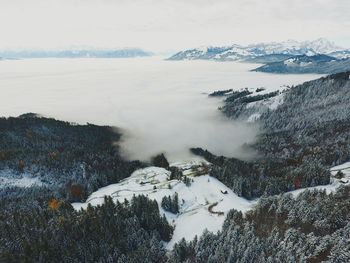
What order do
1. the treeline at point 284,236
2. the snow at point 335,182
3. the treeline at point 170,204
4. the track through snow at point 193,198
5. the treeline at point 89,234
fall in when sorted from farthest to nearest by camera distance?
1. the treeline at point 170,204
2. the snow at point 335,182
3. the track through snow at point 193,198
4. the treeline at point 89,234
5. the treeline at point 284,236

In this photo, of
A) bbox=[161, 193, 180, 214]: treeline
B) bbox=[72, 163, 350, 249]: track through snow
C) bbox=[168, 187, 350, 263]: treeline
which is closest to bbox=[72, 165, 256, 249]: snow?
bbox=[72, 163, 350, 249]: track through snow

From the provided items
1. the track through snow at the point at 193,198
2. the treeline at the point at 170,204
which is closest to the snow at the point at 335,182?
the track through snow at the point at 193,198

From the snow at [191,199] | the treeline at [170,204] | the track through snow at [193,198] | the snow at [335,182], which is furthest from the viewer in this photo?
the treeline at [170,204]

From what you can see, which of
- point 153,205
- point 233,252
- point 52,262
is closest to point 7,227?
point 52,262

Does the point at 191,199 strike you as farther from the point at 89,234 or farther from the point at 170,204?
the point at 89,234

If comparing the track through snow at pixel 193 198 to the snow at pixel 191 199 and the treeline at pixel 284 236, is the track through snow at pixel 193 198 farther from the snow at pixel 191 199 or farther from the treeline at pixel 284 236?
the treeline at pixel 284 236

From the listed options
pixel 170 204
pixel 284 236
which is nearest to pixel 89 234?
pixel 170 204
